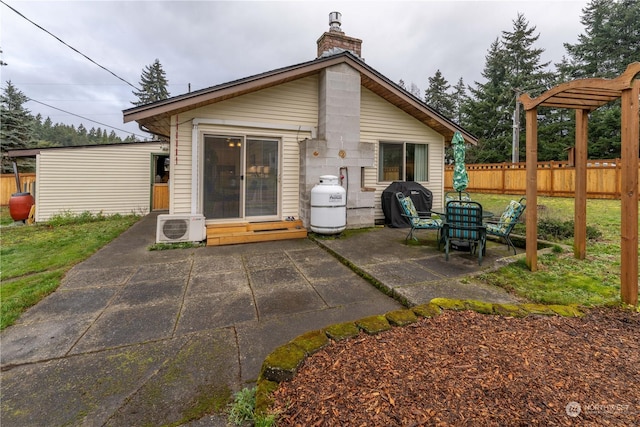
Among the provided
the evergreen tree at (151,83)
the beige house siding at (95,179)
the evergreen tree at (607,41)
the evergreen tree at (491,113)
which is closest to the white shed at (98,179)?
the beige house siding at (95,179)

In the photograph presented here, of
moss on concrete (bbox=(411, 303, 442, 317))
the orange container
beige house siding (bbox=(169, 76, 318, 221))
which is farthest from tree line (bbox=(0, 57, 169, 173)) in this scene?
moss on concrete (bbox=(411, 303, 442, 317))

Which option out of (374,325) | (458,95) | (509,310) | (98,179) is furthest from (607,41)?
(98,179)

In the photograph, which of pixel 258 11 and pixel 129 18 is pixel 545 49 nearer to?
pixel 258 11

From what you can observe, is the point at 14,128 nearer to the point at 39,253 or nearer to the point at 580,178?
→ the point at 39,253

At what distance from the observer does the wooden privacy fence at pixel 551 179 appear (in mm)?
11766

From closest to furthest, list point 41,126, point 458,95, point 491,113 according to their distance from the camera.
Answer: point 491,113 < point 458,95 < point 41,126

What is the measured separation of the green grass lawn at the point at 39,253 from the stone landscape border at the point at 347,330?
2703mm

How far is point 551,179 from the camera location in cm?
1348

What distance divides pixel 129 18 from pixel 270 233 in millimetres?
8321

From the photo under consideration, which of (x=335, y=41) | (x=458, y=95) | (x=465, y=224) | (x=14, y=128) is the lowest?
(x=465, y=224)

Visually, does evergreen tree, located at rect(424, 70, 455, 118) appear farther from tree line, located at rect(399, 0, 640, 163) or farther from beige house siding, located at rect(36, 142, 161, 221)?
beige house siding, located at rect(36, 142, 161, 221)

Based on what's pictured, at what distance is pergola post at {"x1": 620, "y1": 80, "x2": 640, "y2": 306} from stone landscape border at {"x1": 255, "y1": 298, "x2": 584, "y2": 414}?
643 millimetres

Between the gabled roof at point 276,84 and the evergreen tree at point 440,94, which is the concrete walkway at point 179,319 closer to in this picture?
the gabled roof at point 276,84

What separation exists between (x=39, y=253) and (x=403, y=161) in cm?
852
